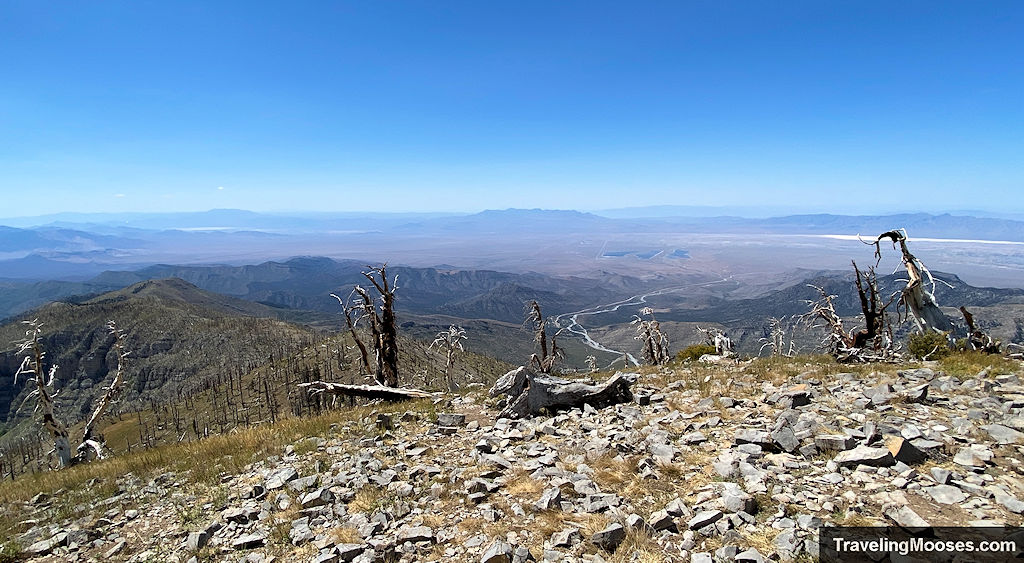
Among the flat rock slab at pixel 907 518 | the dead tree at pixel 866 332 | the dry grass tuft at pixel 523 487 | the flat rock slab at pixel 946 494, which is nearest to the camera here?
the flat rock slab at pixel 907 518

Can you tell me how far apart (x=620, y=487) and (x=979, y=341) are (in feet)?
58.5

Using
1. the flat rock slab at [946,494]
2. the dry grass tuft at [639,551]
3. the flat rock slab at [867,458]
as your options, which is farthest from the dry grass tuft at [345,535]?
the flat rock slab at [946,494]

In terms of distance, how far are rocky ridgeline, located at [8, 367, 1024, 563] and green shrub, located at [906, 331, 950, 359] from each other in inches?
208

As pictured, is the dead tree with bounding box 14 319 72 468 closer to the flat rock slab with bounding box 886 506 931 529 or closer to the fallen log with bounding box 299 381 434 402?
the fallen log with bounding box 299 381 434 402

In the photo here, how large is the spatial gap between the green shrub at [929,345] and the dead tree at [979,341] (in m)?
0.88

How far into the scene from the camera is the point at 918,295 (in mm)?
15367

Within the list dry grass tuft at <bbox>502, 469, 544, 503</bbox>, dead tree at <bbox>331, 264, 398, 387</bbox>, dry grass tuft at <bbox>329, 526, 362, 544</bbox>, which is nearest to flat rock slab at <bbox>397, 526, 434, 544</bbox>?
→ dry grass tuft at <bbox>329, 526, 362, 544</bbox>

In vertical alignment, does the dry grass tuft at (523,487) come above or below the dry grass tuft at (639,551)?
below

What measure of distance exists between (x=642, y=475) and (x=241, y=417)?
437 ft

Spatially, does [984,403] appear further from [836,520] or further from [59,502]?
[59,502]

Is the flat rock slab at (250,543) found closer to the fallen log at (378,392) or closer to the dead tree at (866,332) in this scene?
the fallen log at (378,392)

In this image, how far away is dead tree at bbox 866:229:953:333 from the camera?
49.4 ft

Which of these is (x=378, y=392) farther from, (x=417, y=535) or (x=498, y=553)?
(x=498, y=553)

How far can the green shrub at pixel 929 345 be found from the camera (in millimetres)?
15008
